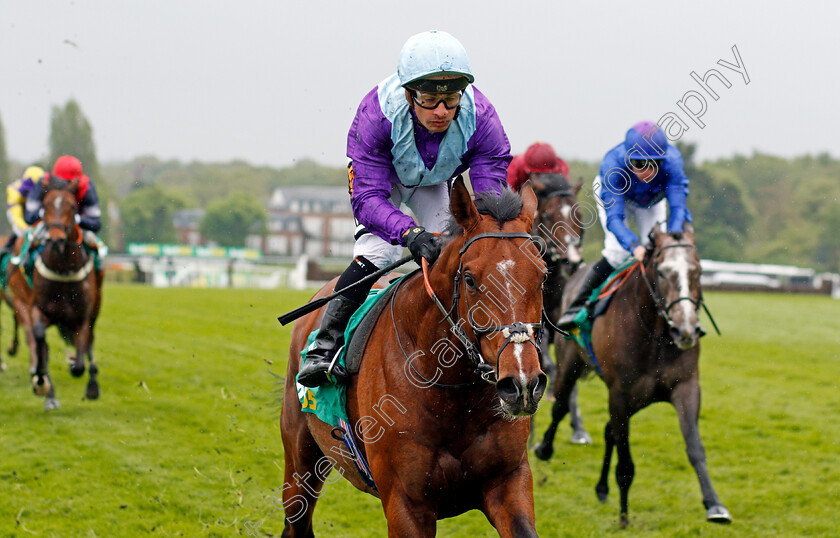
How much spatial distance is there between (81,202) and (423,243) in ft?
25.2

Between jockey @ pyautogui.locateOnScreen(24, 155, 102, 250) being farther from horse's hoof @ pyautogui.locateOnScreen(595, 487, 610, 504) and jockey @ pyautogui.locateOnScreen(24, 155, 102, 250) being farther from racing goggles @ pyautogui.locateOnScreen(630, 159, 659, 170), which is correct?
horse's hoof @ pyautogui.locateOnScreen(595, 487, 610, 504)

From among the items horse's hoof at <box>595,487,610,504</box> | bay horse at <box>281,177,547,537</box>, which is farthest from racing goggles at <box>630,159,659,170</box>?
bay horse at <box>281,177,547,537</box>

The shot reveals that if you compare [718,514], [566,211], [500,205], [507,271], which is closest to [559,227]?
[566,211]

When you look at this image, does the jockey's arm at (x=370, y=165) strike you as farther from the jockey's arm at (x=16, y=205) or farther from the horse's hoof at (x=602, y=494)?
the jockey's arm at (x=16, y=205)

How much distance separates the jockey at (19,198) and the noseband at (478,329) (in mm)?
8829

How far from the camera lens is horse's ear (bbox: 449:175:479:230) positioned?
2.99 metres

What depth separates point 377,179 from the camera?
367 centimetres

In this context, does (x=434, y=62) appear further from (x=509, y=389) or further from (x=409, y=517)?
(x=409, y=517)

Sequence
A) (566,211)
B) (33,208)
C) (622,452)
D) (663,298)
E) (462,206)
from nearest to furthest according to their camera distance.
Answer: (462,206), (663,298), (622,452), (566,211), (33,208)

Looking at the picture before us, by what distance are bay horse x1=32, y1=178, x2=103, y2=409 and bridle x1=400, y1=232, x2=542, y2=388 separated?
7018 millimetres

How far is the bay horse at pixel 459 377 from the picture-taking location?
2.82 meters

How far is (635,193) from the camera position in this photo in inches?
278

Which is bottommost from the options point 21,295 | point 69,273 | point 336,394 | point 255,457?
→ point 255,457

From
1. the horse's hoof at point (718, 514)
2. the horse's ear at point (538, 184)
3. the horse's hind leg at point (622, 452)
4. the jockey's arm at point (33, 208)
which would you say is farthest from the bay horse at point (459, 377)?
the jockey's arm at point (33, 208)
